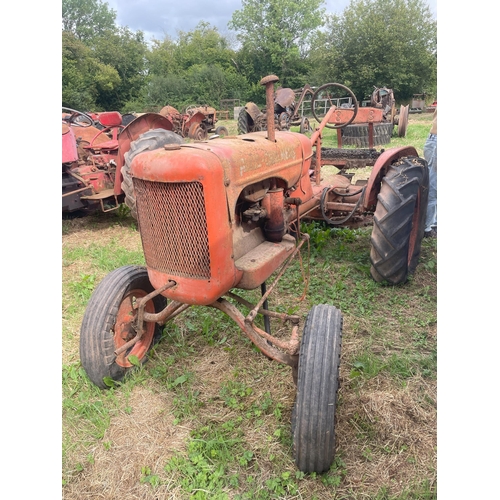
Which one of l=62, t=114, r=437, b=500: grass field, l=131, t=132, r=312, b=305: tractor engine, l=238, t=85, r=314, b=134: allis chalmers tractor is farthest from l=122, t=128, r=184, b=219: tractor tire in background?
l=238, t=85, r=314, b=134: allis chalmers tractor

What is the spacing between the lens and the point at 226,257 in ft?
6.66

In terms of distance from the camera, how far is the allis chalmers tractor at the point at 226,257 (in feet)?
6.15

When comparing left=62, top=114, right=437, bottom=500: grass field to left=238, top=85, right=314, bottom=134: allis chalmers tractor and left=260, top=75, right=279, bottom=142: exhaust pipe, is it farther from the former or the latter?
left=238, top=85, right=314, bottom=134: allis chalmers tractor

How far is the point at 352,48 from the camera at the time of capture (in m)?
22.4

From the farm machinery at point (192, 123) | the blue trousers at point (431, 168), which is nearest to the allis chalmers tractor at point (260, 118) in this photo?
the farm machinery at point (192, 123)

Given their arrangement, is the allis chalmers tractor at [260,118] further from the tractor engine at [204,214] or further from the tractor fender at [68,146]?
the tractor engine at [204,214]

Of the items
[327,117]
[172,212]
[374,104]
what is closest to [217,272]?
[172,212]

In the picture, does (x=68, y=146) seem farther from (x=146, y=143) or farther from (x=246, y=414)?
(x=246, y=414)

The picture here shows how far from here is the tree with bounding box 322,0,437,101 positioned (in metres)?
21.1

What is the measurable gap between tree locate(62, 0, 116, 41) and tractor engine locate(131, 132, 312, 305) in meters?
23.1

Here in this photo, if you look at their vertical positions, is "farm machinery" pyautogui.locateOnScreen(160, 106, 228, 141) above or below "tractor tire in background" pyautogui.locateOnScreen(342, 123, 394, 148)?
above

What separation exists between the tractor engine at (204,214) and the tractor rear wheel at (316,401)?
505mm

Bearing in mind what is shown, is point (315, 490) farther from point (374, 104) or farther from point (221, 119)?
point (221, 119)

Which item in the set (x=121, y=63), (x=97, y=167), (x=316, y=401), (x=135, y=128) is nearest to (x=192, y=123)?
(x=97, y=167)
